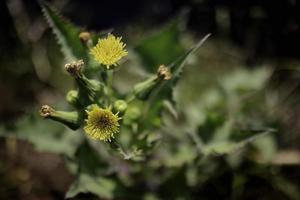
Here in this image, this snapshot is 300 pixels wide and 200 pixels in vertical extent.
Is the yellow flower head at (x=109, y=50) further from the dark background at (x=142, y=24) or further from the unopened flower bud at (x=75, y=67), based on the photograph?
the dark background at (x=142, y=24)

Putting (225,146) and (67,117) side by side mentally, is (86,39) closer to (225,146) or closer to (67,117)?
(67,117)

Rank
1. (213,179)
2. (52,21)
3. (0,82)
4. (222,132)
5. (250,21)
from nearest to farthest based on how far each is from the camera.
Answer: (52,21)
(222,132)
(213,179)
(250,21)
(0,82)

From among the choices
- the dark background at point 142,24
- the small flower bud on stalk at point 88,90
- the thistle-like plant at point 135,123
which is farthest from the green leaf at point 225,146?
the dark background at point 142,24

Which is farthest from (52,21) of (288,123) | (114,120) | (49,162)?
(288,123)

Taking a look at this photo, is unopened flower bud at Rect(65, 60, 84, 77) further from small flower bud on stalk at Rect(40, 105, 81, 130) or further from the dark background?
the dark background

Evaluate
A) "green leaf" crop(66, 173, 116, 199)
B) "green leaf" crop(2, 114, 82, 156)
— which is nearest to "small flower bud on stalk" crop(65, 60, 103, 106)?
"green leaf" crop(66, 173, 116, 199)

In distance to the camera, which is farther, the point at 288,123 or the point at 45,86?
the point at 45,86

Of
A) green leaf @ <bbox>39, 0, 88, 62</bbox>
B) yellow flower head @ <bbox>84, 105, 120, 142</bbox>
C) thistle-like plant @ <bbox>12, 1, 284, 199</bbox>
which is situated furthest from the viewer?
green leaf @ <bbox>39, 0, 88, 62</bbox>

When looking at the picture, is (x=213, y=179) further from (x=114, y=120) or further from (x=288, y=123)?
(x=114, y=120)

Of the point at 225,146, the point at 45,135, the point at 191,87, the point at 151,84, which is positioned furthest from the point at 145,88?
the point at 191,87
